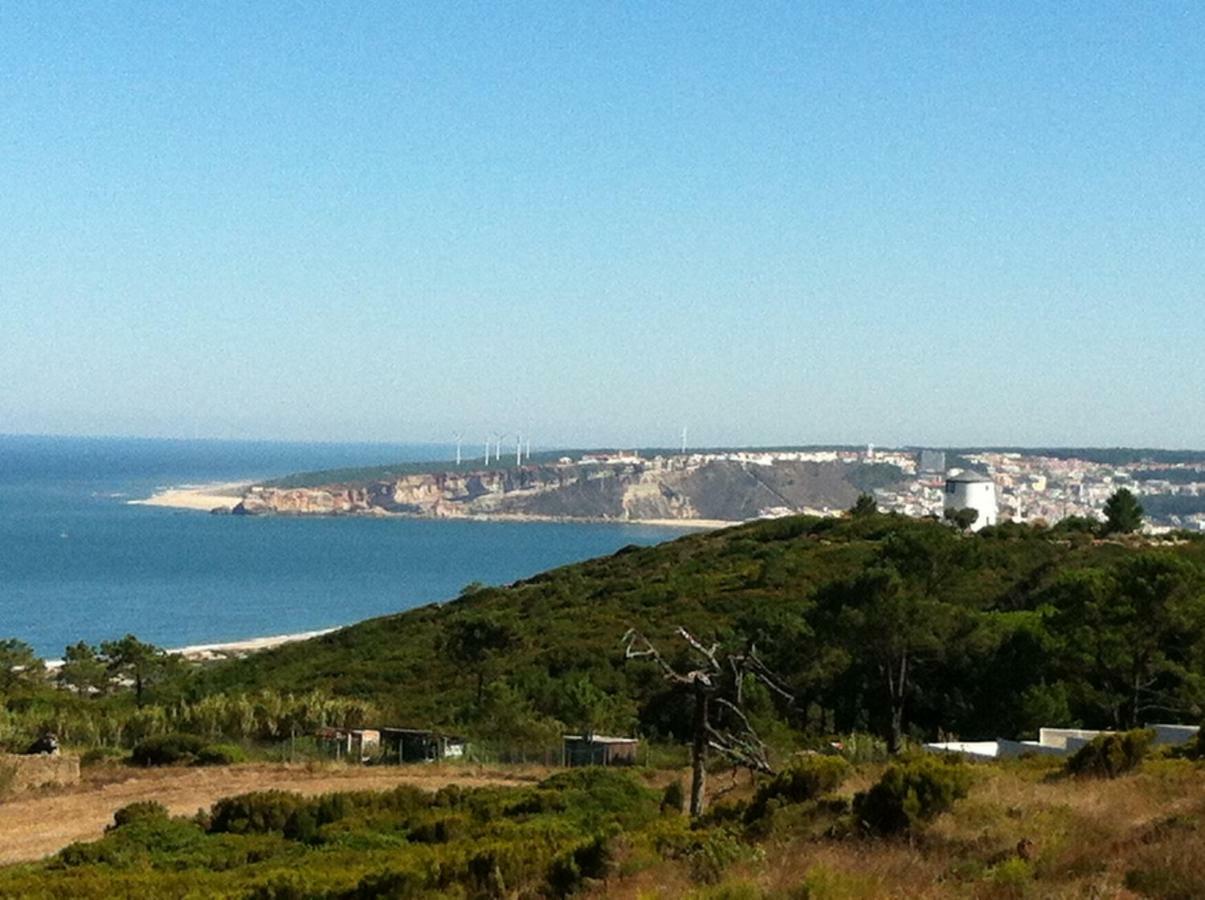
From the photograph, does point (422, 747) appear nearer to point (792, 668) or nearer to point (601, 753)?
point (601, 753)

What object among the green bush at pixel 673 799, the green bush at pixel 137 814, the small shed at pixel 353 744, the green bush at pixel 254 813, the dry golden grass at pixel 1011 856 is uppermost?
the dry golden grass at pixel 1011 856

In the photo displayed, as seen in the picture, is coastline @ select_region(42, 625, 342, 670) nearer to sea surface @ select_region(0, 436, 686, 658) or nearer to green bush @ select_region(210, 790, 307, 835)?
sea surface @ select_region(0, 436, 686, 658)

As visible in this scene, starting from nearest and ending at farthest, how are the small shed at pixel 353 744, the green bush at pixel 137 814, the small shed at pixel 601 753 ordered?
the green bush at pixel 137 814 < the small shed at pixel 601 753 < the small shed at pixel 353 744

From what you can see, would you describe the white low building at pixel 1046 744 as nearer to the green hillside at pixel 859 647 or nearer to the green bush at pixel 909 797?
the green hillside at pixel 859 647

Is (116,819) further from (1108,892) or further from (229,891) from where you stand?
(1108,892)

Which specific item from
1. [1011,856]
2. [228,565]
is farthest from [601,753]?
[228,565]

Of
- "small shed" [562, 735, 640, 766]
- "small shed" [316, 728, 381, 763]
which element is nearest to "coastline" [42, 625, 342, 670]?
"small shed" [316, 728, 381, 763]

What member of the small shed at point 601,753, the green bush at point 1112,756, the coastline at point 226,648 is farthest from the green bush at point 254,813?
the coastline at point 226,648
